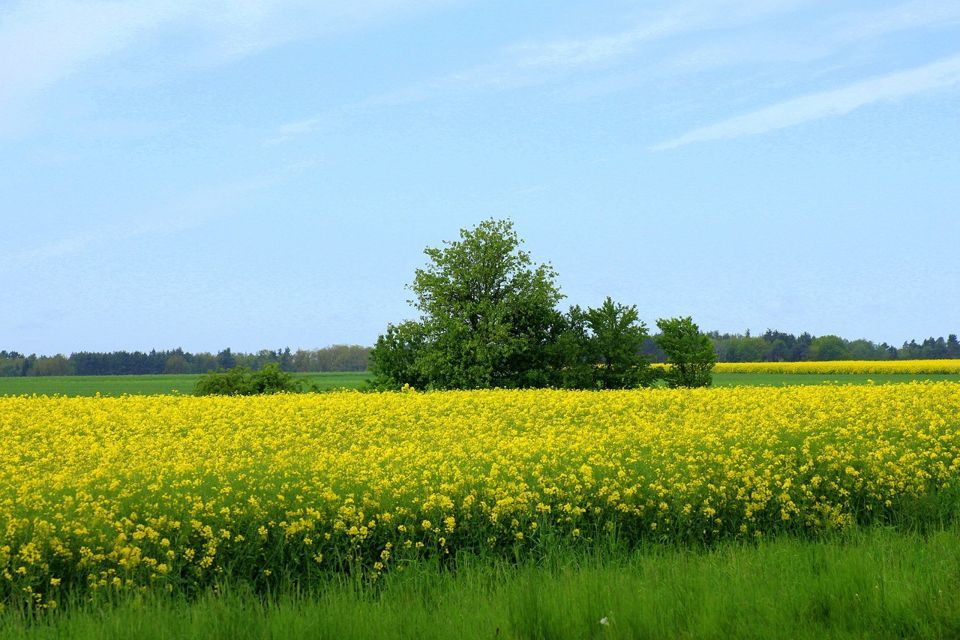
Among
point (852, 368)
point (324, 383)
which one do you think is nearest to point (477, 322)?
point (324, 383)

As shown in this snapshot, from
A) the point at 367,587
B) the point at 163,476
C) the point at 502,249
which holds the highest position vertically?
the point at 502,249

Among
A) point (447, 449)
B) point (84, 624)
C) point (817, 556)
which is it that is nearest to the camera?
point (84, 624)

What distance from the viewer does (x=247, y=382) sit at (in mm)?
26359

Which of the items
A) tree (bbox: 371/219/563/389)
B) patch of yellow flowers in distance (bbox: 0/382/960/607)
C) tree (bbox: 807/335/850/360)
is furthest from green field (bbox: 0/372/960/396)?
tree (bbox: 807/335/850/360)

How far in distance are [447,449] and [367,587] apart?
13.1 ft

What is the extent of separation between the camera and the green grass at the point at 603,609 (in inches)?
249

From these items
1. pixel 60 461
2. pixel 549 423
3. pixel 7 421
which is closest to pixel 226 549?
pixel 60 461

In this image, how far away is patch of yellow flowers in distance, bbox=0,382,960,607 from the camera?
8.20 m

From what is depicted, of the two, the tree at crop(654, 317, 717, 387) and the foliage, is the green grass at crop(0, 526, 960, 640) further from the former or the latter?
the tree at crop(654, 317, 717, 387)

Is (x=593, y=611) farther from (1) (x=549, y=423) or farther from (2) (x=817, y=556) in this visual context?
(1) (x=549, y=423)

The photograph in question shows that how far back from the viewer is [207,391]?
26.3 metres

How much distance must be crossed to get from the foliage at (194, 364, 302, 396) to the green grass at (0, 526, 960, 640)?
18.8 metres

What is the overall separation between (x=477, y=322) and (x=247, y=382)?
7.14 meters

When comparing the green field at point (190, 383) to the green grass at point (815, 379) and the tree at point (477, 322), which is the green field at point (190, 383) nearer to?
the green grass at point (815, 379)
